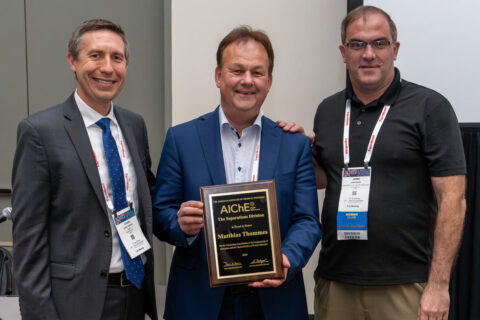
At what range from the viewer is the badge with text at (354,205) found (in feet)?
6.45

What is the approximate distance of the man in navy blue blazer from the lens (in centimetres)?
175

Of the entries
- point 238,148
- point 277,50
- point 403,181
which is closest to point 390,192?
point 403,181

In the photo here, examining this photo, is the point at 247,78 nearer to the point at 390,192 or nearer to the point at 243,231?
the point at 243,231

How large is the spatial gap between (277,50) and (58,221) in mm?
2245

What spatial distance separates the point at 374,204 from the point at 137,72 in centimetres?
238

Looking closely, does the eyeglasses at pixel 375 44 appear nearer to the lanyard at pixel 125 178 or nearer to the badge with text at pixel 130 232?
the lanyard at pixel 125 178

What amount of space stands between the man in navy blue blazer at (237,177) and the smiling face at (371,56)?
430mm

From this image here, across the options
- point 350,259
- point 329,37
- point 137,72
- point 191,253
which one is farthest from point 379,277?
point 137,72

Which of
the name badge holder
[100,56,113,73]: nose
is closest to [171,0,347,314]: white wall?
the name badge holder

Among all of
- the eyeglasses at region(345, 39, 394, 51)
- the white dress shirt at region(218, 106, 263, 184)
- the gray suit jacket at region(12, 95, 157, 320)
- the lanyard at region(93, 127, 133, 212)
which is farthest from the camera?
the eyeglasses at region(345, 39, 394, 51)

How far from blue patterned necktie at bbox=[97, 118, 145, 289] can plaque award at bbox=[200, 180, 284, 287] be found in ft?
1.14

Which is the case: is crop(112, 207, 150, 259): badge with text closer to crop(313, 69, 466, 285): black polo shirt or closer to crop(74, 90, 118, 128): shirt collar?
crop(74, 90, 118, 128): shirt collar

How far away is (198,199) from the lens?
179 cm

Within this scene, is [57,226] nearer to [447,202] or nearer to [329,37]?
[447,202]
